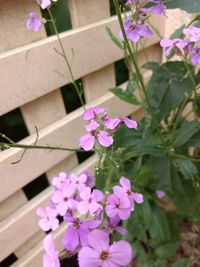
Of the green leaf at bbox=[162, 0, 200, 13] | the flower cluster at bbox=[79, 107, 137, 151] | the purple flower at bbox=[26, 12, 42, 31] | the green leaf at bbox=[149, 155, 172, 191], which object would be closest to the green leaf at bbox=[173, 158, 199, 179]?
the green leaf at bbox=[149, 155, 172, 191]

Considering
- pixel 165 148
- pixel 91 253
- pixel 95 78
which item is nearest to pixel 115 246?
pixel 91 253

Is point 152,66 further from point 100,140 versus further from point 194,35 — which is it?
point 100,140

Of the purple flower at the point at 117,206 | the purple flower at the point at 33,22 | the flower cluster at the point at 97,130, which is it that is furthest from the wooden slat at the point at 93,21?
the purple flower at the point at 117,206

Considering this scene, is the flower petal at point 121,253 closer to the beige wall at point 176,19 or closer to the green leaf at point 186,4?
the green leaf at point 186,4

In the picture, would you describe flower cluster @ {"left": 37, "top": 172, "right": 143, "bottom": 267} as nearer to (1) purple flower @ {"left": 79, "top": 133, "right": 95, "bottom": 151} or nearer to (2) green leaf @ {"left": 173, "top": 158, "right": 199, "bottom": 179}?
(1) purple flower @ {"left": 79, "top": 133, "right": 95, "bottom": 151}

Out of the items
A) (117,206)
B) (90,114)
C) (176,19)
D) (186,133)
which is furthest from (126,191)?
(176,19)

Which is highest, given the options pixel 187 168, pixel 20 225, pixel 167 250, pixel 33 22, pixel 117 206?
pixel 33 22

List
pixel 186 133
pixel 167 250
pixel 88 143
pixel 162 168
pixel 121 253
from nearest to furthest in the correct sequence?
pixel 121 253
pixel 88 143
pixel 186 133
pixel 162 168
pixel 167 250
